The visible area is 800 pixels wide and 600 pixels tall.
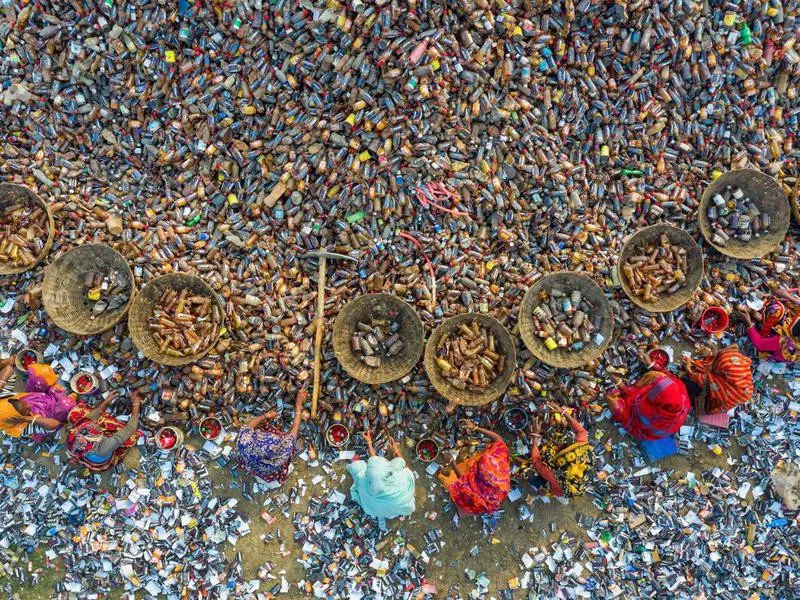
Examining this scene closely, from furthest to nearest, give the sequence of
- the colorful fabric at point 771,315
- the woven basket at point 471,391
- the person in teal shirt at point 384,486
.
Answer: the colorful fabric at point 771,315 < the woven basket at point 471,391 < the person in teal shirt at point 384,486

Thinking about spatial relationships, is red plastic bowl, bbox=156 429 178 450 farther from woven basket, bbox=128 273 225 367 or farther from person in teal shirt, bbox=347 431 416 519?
person in teal shirt, bbox=347 431 416 519

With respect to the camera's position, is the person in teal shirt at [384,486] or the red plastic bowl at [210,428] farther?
the red plastic bowl at [210,428]

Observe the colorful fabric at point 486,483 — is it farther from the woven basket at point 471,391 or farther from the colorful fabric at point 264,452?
the colorful fabric at point 264,452

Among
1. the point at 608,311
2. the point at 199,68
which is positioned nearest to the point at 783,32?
the point at 608,311

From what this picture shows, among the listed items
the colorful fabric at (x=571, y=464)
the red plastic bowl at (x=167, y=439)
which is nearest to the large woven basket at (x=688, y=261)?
the colorful fabric at (x=571, y=464)

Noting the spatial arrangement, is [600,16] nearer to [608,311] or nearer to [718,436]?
[608,311]

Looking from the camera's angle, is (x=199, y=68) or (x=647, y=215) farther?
(x=647, y=215)

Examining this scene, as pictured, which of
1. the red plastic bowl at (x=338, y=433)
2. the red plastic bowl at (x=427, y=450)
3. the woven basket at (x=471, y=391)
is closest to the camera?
the woven basket at (x=471, y=391)
